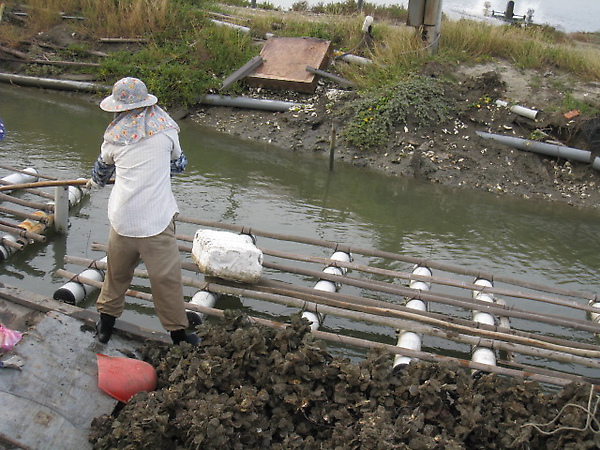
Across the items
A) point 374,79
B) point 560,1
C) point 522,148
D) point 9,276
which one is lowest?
point 9,276

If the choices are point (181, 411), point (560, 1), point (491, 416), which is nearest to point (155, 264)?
point (181, 411)

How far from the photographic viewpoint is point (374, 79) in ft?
36.3

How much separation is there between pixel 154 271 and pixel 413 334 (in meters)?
2.04

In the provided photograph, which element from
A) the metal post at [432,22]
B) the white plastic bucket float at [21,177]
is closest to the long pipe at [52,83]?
the white plastic bucket float at [21,177]

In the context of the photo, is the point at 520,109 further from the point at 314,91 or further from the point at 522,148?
the point at 314,91

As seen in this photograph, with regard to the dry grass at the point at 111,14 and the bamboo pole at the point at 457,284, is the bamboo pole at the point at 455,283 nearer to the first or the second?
the bamboo pole at the point at 457,284

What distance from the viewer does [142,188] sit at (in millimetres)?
3674

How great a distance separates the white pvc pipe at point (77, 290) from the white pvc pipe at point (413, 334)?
8.31 ft

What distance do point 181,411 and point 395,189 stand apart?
6.23 meters

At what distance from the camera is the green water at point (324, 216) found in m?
5.92

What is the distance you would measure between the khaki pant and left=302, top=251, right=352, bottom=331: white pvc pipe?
1.15m

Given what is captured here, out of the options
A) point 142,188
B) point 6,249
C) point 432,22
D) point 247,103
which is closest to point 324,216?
point 6,249

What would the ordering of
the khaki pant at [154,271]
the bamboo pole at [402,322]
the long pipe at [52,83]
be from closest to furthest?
1. the khaki pant at [154,271]
2. the bamboo pole at [402,322]
3. the long pipe at [52,83]

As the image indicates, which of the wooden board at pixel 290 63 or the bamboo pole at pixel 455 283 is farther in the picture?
the wooden board at pixel 290 63
